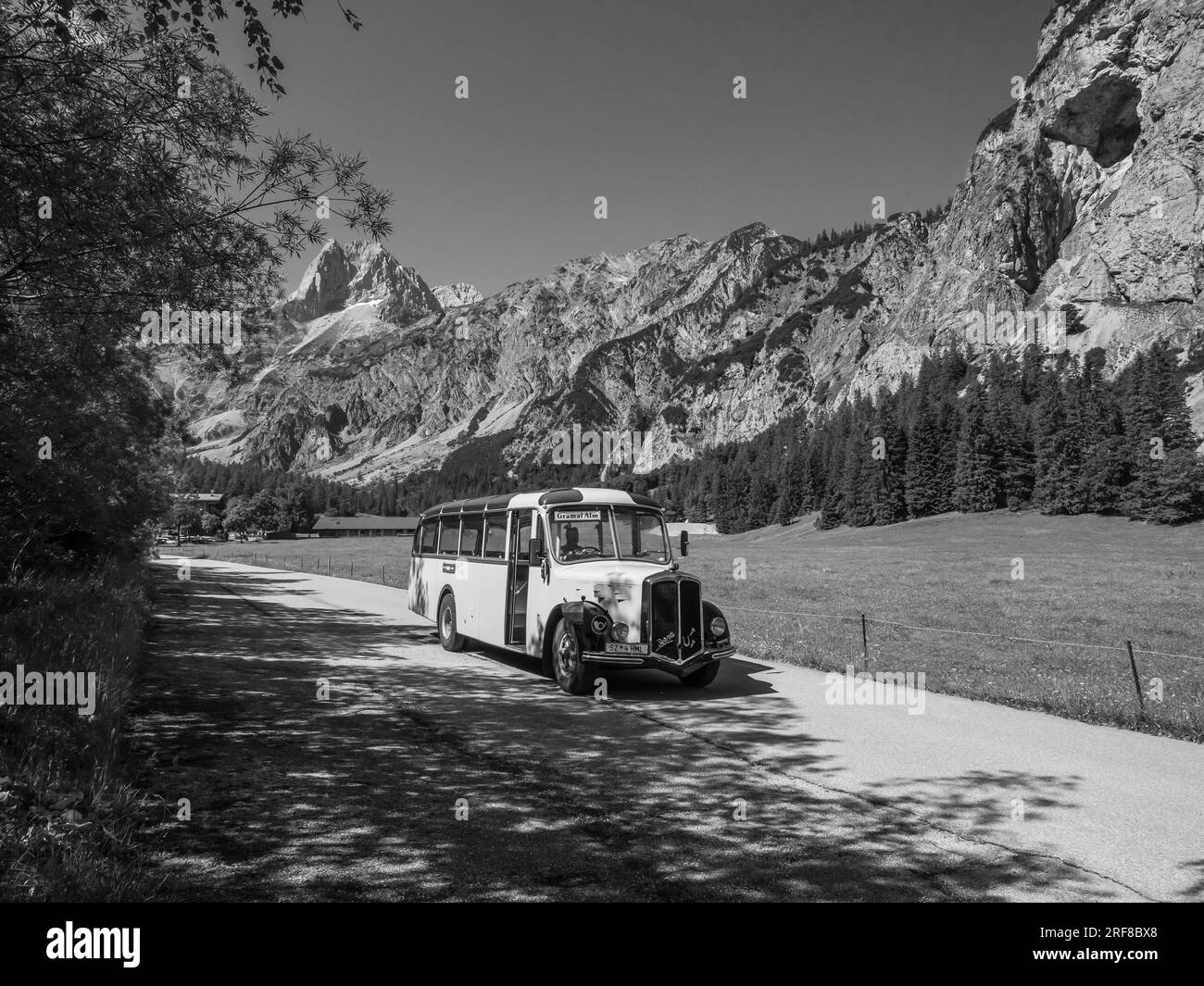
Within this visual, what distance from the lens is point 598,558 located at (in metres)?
12.4

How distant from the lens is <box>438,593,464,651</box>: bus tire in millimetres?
15492

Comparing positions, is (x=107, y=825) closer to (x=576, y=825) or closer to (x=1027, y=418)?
(x=576, y=825)

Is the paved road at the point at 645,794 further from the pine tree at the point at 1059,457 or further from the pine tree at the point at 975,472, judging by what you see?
the pine tree at the point at 975,472

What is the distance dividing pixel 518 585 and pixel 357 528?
606 feet

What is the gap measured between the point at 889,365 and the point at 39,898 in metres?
207

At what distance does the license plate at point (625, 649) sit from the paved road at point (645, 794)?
28.6 inches

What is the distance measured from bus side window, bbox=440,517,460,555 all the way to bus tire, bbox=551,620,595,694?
5.46 m

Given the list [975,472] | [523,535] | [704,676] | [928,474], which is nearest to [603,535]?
[523,535]

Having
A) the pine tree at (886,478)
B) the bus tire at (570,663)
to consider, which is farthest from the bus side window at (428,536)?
the pine tree at (886,478)

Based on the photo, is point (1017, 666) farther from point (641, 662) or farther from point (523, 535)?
point (523, 535)

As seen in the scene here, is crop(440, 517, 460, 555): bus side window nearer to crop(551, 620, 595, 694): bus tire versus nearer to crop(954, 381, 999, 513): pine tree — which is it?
crop(551, 620, 595, 694): bus tire

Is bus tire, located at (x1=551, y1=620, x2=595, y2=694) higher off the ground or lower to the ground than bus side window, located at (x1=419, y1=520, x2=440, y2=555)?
lower

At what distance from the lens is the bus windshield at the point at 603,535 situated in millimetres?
12500

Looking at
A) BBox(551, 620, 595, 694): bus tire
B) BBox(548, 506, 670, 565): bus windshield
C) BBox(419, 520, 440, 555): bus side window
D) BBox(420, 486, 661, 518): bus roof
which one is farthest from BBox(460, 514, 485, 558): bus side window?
BBox(551, 620, 595, 694): bus tire
